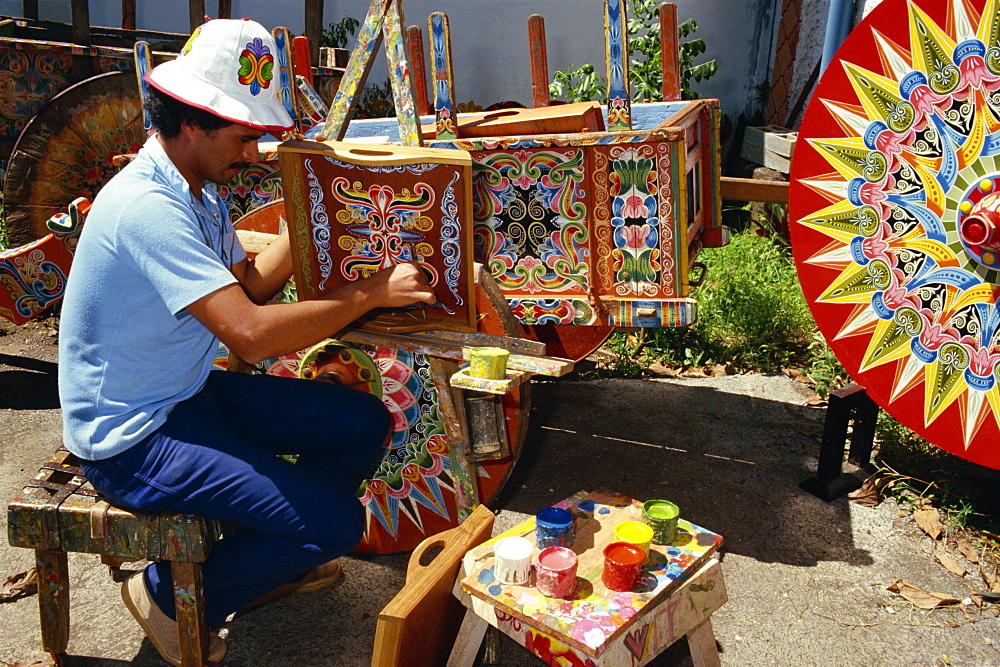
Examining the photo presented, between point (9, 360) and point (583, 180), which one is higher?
point (583, 180)

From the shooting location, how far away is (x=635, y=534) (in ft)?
6.51

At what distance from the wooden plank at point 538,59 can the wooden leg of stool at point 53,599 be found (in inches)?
108

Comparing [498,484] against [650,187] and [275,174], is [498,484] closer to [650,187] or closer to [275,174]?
[650,187]

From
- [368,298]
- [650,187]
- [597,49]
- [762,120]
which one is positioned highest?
[597,49]

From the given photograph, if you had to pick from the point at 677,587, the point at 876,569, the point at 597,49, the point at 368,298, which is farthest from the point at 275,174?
the point at 597,49

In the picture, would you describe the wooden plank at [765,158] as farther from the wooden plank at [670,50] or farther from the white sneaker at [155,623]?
the white sneaker at [155,623]

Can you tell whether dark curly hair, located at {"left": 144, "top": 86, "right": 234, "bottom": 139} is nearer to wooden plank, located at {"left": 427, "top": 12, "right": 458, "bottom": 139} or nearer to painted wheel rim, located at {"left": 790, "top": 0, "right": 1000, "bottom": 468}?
wooden plank, located at {"left": 427, "top": 12, "right": 458, "bottom": 139}

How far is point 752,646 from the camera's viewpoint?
2.39 m

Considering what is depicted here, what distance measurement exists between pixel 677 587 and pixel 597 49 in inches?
224

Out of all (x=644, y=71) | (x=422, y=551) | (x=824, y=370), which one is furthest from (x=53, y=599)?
(x=644, y=71)

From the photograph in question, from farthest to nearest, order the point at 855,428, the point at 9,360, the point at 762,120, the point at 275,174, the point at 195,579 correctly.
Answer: the point at 762,120, the point at 9,360, the point at 855,428, the point at 275,174, the point at 195,579

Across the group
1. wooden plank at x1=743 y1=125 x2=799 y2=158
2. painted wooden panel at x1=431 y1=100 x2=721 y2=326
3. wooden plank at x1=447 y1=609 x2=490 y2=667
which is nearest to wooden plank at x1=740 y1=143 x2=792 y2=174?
wooden plank at x1=743 y1=125 x2=799 y2=158

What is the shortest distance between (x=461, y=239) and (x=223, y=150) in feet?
2.12

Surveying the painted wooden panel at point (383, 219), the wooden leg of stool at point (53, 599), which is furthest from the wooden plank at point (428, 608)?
the wooden leg of stool at point (53, 599)
